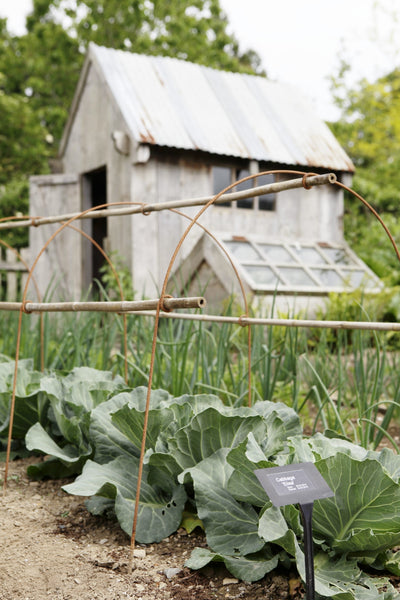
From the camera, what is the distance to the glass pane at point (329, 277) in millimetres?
5746

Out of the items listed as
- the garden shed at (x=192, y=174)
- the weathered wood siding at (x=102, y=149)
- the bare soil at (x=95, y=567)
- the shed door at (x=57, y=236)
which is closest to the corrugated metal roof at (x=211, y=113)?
the garden shed at (x=192, y=174)

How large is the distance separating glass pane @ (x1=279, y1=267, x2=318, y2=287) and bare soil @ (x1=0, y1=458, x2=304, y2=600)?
3.89 meters

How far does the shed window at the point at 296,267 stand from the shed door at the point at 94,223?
1.70m

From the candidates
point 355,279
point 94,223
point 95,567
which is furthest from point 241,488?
point 94,223

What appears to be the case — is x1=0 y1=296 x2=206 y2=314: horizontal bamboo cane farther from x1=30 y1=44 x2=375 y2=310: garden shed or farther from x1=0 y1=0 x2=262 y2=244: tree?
x1=0 y1=0 x2=262 y2=244: tree

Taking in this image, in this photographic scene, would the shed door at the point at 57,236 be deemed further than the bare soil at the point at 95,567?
Yes

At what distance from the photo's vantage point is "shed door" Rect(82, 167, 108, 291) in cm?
699

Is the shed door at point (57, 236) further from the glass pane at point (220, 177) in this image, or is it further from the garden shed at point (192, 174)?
the glass pane at point (220, 177)

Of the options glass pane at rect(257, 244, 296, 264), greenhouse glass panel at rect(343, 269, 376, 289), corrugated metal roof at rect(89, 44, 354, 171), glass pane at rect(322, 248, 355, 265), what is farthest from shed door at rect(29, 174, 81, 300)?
greenhouse glass panel at rect(343, 269, 376, 289)

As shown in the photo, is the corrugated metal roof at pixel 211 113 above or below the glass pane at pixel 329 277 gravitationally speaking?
above

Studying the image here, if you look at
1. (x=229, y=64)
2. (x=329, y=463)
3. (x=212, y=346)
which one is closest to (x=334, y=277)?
(x=212, y=346)

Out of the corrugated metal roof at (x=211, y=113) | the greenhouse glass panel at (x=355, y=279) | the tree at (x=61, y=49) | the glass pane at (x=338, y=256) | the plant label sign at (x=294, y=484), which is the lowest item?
the plant label sign at (x=294, y=484)

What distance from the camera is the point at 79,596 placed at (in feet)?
4.53

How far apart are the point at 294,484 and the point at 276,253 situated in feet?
15.6
